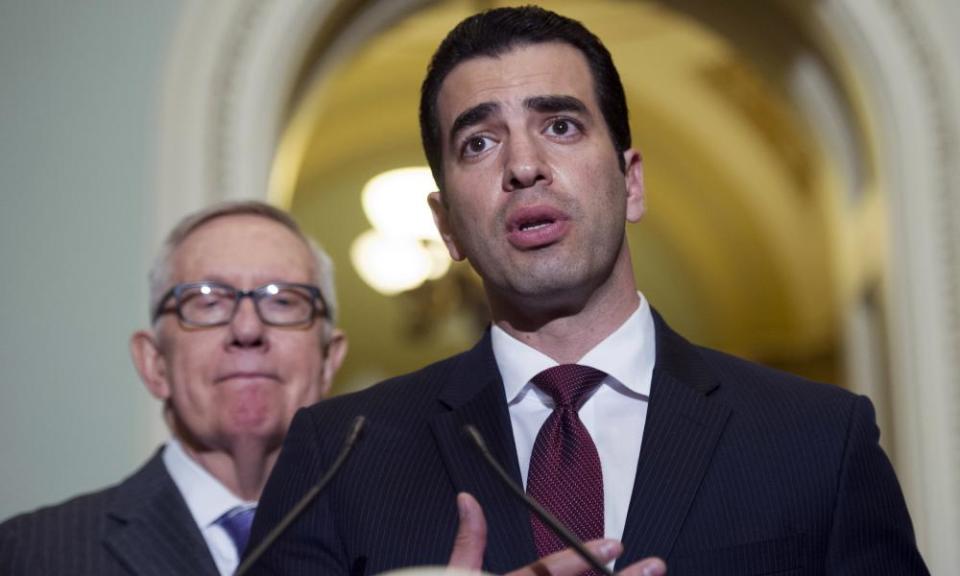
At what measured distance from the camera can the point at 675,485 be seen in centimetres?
173

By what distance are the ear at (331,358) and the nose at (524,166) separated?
892 millimetres

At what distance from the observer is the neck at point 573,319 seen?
75.2 inches

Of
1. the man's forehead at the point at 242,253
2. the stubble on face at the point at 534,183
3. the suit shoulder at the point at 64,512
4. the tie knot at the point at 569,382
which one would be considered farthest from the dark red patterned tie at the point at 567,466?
the suit shoulder at the point at 64,512

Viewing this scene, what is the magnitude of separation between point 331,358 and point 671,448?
3.63 feet

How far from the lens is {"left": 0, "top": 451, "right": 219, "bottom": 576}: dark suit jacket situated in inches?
91.5

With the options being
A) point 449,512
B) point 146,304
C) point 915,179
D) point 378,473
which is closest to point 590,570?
point 449,512

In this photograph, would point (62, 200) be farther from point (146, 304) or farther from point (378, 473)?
point (378, 473)

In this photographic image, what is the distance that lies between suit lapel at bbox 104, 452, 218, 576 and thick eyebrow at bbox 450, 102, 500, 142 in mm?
957

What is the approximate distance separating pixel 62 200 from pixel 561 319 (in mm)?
2597

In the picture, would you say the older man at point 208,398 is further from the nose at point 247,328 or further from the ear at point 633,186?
the ear at point 633,186

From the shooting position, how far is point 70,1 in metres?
4.23

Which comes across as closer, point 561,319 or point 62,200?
point 561,319

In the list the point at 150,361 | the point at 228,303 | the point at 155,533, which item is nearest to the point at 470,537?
the point at 155,533

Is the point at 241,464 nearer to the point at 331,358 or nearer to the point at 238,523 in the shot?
the point at 238,523
